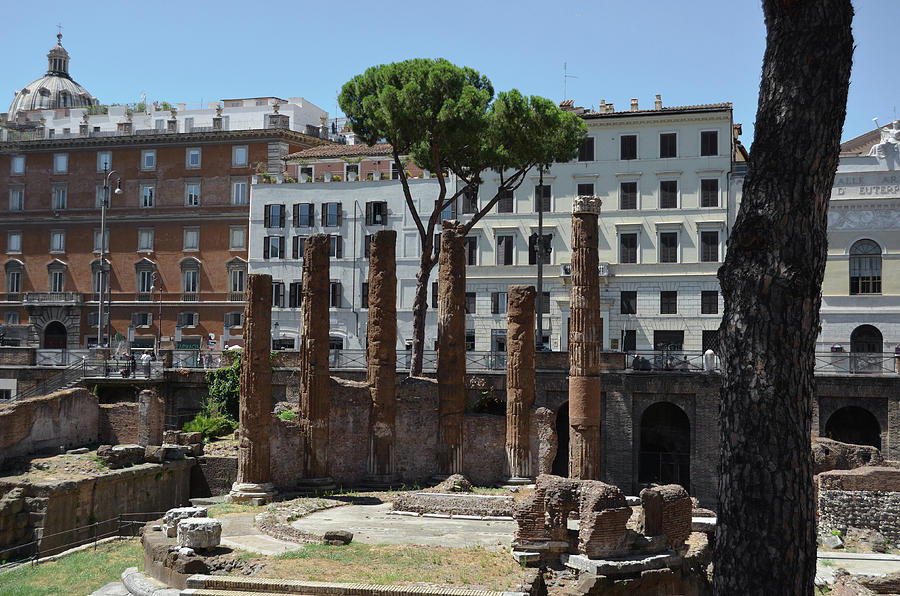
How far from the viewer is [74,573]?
755 inches

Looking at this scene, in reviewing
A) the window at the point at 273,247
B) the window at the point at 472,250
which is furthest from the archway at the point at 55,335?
the window at the point at 472,250

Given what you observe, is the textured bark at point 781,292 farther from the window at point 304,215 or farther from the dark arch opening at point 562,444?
the window at point 304,215

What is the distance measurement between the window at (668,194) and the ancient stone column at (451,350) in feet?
50.9

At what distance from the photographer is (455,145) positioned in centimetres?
3188

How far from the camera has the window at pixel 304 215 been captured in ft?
150

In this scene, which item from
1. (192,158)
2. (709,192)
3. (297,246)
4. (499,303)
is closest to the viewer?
(709,192)

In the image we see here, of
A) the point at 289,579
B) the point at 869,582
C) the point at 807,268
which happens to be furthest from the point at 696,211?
the point at 807,268

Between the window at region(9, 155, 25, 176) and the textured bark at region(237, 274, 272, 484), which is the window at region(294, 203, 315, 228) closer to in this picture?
the window at region(9, 155, 25, 176)

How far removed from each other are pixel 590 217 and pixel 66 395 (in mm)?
17467

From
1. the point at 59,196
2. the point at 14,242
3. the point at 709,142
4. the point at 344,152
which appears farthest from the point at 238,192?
the point at 709,142

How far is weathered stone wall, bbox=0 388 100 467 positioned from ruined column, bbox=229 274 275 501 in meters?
7.79

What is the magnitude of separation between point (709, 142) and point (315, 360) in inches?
838

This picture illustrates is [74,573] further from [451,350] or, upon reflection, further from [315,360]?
[451,350]

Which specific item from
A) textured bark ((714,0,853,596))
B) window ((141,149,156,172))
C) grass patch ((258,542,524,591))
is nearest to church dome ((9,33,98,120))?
window ((141,149,156,172))
